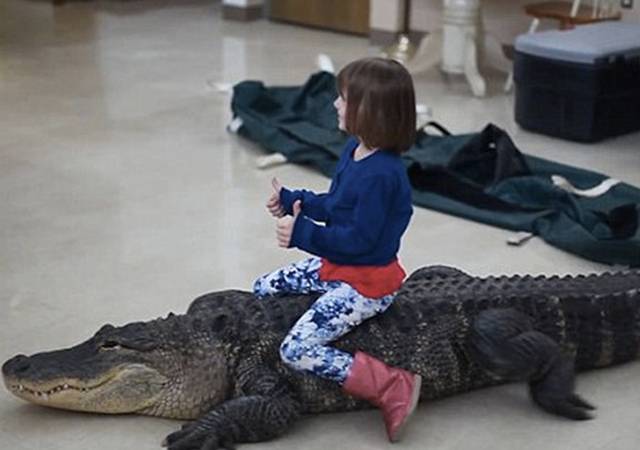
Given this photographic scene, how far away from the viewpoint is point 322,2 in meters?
7.70

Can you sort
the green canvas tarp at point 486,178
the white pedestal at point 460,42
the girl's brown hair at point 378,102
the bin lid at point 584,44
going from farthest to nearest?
the white pedestal at point 460,42, the bin lid at point 584,44, the green canvas tarp at point 486,178, the girl's brown hair at point 378,102

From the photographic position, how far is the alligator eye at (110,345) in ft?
7.89

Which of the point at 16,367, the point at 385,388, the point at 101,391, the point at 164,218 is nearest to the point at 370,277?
the point at 385,388

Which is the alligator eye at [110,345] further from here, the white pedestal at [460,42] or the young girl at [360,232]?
the white pedestal at [460,42]

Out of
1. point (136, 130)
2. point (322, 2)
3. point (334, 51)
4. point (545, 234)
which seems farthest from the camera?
point (322, 2)

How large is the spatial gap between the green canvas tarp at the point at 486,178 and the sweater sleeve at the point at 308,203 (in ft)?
4.12

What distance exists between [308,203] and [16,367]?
2.42 ft

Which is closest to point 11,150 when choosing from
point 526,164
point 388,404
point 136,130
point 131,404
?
point 136,130

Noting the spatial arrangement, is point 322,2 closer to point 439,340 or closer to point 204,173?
point 204,173

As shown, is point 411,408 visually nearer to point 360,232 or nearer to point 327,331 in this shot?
point 327,331

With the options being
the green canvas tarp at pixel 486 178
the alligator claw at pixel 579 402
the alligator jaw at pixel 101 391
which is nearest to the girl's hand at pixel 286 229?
the alligator jaw at pixel 101 391

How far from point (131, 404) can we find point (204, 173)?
78.2 inches

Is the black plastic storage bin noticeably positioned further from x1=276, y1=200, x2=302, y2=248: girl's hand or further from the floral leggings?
x1=276, y1=200, x2=302, y2=248: girl's hand

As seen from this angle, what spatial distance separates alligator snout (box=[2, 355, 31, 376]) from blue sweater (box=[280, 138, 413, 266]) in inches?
25.9
